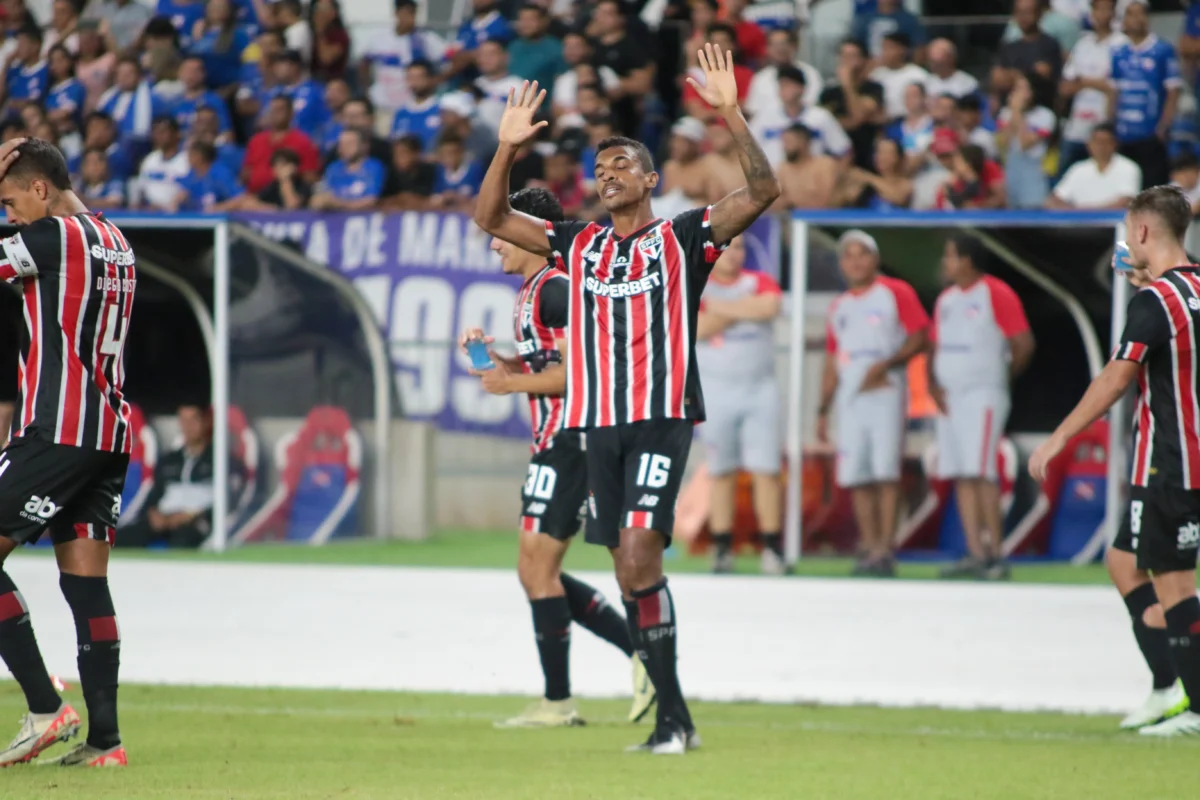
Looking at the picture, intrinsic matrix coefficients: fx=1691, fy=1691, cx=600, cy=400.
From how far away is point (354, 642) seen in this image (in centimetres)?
921

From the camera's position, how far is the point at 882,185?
1351 centimetres

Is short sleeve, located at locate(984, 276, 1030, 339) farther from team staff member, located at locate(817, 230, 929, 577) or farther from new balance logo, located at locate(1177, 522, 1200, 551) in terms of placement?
new balance logo, located at locate(1177, 522, 1200, 551)

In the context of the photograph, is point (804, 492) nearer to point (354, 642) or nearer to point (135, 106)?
point (354, 642)

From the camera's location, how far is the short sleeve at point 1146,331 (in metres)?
6.30

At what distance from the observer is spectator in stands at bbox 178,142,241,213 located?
16.1 m

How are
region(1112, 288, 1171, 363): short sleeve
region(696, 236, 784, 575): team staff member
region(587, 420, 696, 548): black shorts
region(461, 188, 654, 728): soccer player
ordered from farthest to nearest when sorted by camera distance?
region(696, 236, 784, 575): team staff member
region(461, 188, 654, 728): soccer player
region(1112, 288, 1171, 363): short sleeve
region(587, 420, 696, 548): black shorts

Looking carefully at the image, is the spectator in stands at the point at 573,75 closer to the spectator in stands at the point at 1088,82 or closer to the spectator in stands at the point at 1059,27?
the spectator in stands at the point at 1059,27

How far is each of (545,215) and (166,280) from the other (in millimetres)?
8369

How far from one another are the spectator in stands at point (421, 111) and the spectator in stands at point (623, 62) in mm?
1682

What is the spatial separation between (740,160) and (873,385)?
22.2 ft

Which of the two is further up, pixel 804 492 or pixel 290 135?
pixel 290 135

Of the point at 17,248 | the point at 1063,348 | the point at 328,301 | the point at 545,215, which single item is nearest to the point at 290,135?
the point at 328,301

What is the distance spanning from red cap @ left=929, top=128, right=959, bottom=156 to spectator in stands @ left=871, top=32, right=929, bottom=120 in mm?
1249

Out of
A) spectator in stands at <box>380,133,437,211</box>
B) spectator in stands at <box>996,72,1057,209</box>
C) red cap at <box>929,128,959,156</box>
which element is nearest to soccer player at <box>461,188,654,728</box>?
red cap at <box>929,128,959,156</box>
